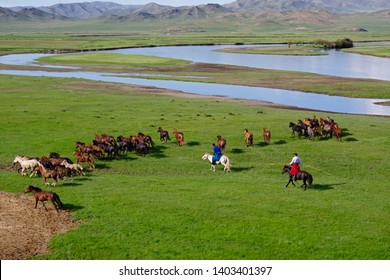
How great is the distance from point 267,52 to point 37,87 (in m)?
89.3

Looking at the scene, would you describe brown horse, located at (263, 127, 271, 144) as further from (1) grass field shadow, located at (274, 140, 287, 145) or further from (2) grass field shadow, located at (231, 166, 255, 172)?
(2) grass field shadow, located at (231, 166, 255, 172)

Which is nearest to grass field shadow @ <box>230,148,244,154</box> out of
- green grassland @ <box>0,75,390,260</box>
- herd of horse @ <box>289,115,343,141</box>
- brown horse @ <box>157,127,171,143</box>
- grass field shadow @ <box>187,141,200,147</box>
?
green grassland @ <box>0,75,390,260</box>

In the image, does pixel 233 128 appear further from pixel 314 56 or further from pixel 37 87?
pixel 314 56

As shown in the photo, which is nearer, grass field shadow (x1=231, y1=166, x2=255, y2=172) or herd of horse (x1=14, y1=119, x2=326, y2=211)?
herd of horse (x1=14, y1=119, x2=326, y2=211)

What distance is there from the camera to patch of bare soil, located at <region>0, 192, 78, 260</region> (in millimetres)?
18078

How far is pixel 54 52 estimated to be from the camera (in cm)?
14612

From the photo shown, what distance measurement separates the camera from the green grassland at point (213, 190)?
18.4 metres

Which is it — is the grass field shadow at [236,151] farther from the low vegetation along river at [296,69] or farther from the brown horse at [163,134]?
the low vegetation along river at [296,69]

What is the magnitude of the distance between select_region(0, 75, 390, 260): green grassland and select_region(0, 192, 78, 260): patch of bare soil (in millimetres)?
659

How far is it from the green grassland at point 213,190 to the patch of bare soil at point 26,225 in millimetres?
659

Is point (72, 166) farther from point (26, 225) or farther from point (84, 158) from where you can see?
point (26, 225)

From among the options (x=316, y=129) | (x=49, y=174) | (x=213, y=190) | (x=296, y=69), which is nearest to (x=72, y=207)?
(x=49, y=174)

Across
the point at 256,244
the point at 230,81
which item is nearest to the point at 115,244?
the point at 256,244

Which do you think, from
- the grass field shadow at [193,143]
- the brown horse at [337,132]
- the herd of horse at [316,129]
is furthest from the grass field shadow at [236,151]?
the brown horse at [337,132]
